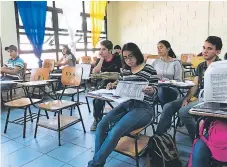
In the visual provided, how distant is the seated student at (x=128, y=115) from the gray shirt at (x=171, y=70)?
32.6 inches

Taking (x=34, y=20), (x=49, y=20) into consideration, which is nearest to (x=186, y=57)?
(x=49, y=20)

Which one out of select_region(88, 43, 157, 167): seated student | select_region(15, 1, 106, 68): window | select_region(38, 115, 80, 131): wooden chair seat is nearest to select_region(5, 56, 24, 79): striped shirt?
select_region(15, 1, 106, 68): window

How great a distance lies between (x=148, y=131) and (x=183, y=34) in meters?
4.63

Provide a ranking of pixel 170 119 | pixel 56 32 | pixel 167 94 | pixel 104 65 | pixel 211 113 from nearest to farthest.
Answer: pixel 211 113, pixel 170 119, pixel 167 94, pixel 104 65, pixel 56 32

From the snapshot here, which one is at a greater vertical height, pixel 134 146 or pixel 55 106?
pixel 55 106

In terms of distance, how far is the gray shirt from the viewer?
2.60 metres

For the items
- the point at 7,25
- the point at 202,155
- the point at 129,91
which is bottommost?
the point at 202,155

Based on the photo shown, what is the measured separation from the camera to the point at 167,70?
2.65 m

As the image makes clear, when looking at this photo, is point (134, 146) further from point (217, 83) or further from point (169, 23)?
point (169, 23)

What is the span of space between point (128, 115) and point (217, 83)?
0.71 meters

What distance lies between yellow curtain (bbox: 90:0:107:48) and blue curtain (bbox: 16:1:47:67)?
1756mm

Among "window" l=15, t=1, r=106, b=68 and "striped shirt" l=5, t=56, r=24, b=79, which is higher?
"window" l=15, t=1, r=106, b=68

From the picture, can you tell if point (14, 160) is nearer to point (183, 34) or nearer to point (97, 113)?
point (97, 113)

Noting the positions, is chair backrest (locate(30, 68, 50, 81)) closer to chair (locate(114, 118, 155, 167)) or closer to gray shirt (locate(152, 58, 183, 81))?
gray shirt (locate(152, 58, 183, 81))
